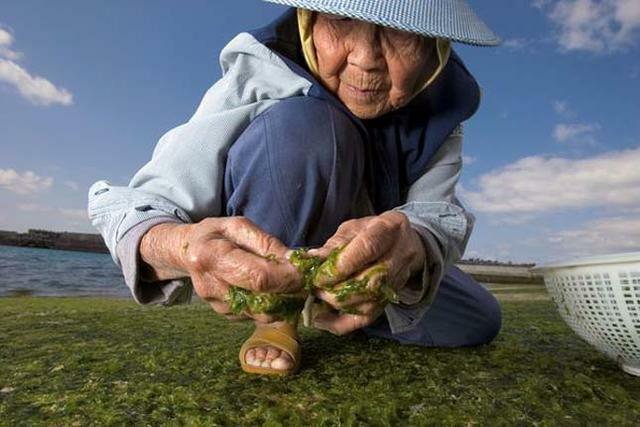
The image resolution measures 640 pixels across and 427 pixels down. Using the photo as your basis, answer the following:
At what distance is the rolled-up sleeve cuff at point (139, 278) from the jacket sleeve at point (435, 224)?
75 cm

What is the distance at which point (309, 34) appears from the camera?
1.86 metres

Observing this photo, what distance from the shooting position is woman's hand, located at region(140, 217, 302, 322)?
120cm

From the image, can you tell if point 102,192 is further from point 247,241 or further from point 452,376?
point 452,376

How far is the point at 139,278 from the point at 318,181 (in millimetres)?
703

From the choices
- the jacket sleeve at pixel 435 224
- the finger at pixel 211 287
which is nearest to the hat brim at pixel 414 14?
the jacket sleeve at pixel 435 224

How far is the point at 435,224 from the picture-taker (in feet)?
6.15

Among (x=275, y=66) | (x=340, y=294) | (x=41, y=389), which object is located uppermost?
(x=275, y=66)

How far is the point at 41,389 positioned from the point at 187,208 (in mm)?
733

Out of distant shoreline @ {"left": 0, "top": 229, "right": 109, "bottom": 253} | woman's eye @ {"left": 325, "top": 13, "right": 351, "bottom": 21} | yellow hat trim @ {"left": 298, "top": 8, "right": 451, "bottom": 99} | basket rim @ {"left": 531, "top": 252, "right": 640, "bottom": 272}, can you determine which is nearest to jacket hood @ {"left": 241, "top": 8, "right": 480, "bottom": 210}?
yellow hat trim @ {"left": 298, "top": 8, "right": 451, "bottom": 99}

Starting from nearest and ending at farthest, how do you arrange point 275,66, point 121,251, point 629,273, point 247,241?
point 247,241 < point 121,251 < point 629,273 < point 275,66

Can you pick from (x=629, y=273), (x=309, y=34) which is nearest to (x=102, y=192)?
(x=309, y=34)

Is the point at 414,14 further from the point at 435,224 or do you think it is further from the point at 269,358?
the point at 269,358

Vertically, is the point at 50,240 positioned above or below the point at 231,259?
below

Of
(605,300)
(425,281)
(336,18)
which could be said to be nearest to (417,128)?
(336,18)
